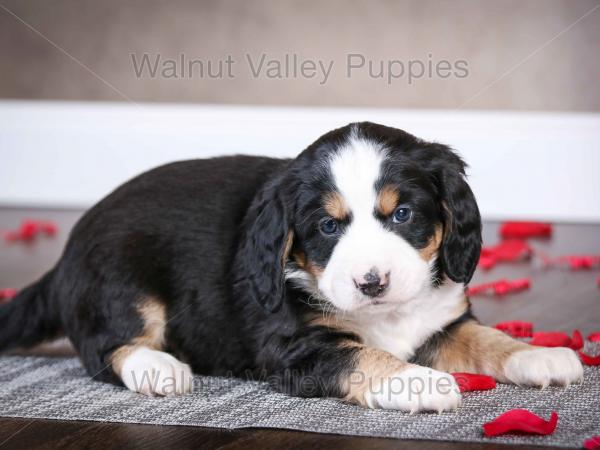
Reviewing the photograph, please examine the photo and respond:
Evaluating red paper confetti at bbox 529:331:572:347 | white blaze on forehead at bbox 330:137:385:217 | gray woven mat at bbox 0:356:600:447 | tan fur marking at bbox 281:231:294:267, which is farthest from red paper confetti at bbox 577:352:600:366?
tan fur marking at bbox 281:231:294:267

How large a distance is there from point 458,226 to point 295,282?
20.6 inches

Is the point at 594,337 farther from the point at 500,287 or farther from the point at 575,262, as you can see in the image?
the point at 575,262

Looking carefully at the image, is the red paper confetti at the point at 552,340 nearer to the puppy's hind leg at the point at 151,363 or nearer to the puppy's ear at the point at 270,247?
the puppy's ear at the point at 270,247

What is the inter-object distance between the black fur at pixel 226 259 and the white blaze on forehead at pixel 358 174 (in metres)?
0.04

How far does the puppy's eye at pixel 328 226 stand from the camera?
114 inches

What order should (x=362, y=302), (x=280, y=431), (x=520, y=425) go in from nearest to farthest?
(x=520, y=425), (x=280, y=431), (x=362, y=302)

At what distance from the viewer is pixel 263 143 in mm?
Answer: 6508

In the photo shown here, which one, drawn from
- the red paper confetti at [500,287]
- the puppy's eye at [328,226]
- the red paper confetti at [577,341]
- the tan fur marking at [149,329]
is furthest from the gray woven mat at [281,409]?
the red paper confetti at [500,287]

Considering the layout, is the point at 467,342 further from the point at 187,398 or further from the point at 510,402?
the point at 187,398

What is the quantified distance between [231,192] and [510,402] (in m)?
1.15

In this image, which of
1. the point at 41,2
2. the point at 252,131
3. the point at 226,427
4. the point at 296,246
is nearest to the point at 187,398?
the point at 226,427

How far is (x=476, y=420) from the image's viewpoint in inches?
106

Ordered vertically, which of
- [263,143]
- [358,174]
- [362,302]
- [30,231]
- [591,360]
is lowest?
[591,360]

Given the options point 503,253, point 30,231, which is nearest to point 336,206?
point 503,253
